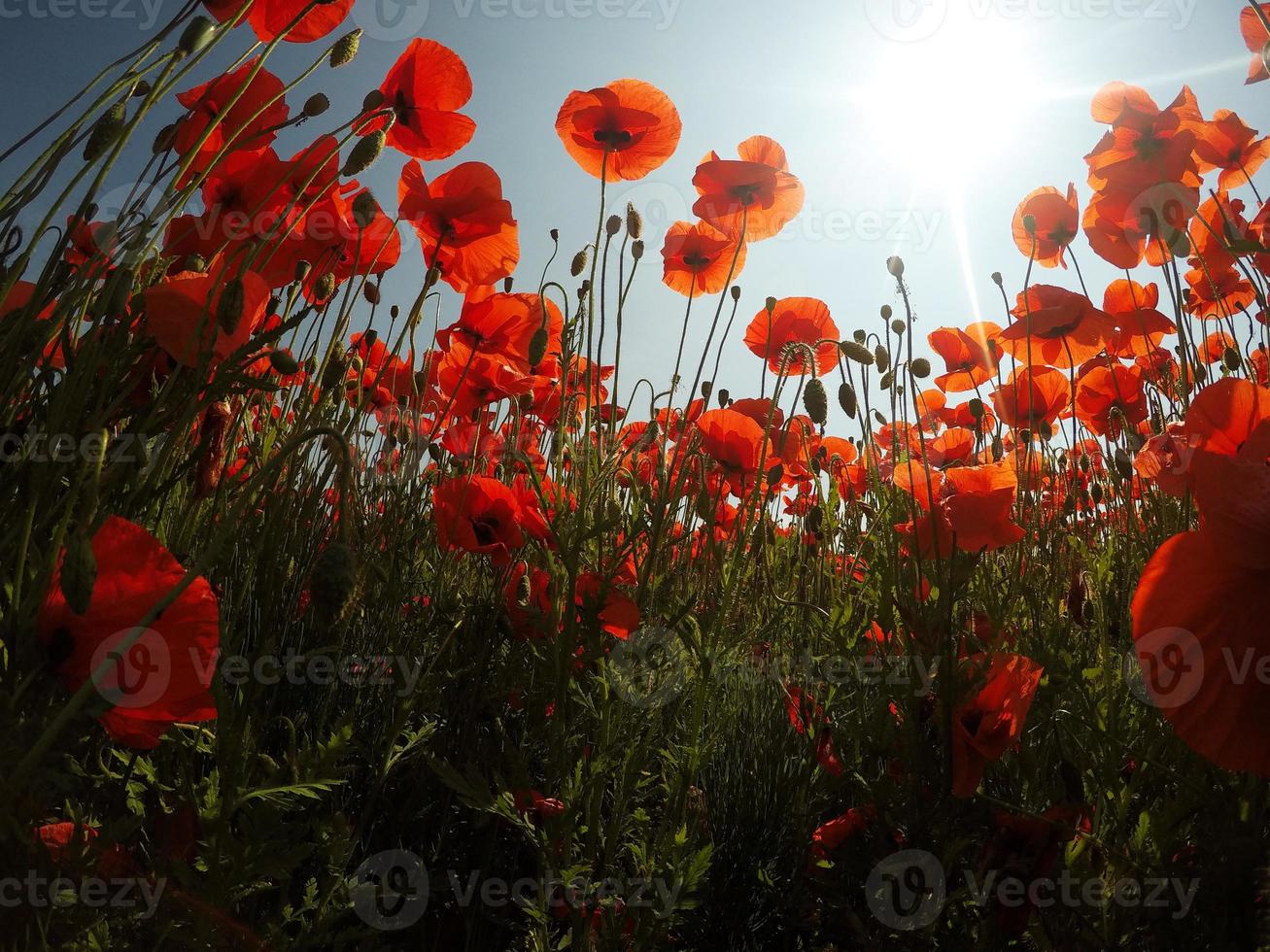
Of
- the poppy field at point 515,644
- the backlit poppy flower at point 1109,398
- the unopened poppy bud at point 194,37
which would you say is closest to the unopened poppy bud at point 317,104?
the poppy field at point 515,644

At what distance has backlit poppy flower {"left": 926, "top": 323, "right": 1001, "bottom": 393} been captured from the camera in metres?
2.95

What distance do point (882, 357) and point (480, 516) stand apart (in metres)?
1.35

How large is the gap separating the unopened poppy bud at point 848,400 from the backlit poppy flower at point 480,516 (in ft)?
3.11

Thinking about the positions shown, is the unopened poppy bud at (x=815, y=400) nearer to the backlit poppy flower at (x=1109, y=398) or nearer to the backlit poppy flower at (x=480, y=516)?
the backlit poppy flower at (x=480, y=516)

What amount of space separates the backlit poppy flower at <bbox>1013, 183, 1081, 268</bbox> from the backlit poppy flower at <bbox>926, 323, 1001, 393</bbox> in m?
0.31

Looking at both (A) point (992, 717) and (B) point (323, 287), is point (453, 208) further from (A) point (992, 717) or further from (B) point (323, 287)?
(A) point (992, 717)

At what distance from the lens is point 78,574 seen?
2.06ft

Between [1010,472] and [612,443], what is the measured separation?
86cm

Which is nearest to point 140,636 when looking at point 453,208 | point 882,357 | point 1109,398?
point 453,208

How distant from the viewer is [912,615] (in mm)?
1220

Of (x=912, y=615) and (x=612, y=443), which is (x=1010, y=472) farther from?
(x=612, y=443)

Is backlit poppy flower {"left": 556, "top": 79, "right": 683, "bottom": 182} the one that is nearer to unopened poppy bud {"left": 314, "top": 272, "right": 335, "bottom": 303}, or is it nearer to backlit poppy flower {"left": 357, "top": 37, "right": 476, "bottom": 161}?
backlit poppy flower {"left": 357, "top": 37, "right": 476, "bottom": 161}

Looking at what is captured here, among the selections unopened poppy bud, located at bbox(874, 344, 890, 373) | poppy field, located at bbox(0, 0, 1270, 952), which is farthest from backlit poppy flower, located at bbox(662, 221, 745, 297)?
unopened poppy bud, located at bbox(874, 344, 890, 373)

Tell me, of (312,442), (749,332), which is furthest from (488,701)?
(749,332)
